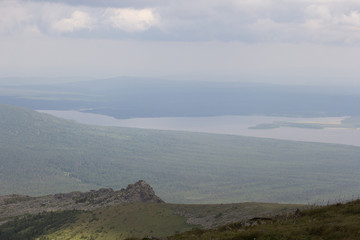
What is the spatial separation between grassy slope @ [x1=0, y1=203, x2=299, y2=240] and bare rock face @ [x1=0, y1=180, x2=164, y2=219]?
6268 millimetres

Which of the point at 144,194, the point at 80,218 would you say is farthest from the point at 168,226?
the point at 144,194

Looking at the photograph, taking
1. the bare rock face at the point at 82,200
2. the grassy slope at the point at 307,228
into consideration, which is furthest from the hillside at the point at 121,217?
the grassy slope at the point at 307,228

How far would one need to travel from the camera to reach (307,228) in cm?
2006

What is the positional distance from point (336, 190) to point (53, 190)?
372ft

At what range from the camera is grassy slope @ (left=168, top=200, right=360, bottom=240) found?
19.0 m

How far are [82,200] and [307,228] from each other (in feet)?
186

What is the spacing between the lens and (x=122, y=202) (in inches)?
2557

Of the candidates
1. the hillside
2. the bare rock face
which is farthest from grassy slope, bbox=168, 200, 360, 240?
the bare rock face

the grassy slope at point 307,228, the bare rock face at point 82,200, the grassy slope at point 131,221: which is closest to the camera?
the grassy slope at point 307,228

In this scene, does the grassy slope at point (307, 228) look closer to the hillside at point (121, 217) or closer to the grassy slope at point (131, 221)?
the hillside at point (121, 217)

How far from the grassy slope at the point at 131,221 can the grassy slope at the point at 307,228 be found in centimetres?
2085

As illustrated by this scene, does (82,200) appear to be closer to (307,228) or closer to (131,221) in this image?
(131,221)

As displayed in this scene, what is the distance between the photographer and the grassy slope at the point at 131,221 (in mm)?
47656

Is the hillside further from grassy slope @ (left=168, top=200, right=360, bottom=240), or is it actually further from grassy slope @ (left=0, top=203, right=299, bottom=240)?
grassy slope @ (left=168, top=200, right=360, bottom=240)
